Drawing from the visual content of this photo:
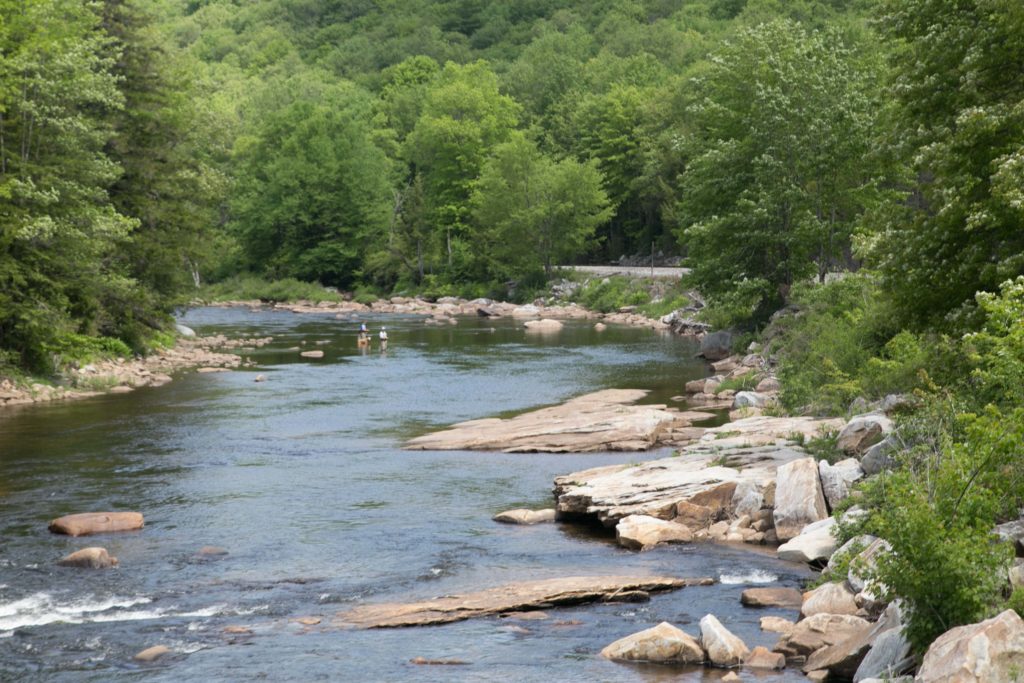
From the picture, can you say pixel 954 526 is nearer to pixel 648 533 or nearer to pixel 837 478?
pixel 837 478

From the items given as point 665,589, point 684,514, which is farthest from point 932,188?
point 665,589

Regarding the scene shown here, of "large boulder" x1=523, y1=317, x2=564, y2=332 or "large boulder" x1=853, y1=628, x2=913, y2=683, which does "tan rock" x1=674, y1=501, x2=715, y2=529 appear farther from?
"large boulder" x1=523, y1=317, x2=564, y2=332

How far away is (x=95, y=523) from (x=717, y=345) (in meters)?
32.5

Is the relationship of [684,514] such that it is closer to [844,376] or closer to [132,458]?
[844,376]

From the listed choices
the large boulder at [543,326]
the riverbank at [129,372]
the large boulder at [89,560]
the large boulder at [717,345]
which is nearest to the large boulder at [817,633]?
the large boulder at [89,560]

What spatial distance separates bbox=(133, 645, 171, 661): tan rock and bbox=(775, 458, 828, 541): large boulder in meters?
11.2

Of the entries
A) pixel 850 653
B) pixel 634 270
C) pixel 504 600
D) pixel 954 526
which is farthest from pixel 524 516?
pixel 634 270

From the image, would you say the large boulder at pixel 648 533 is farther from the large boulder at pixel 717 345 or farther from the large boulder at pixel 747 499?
the large boulder at pixel 717 345

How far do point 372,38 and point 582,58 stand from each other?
49.7 m

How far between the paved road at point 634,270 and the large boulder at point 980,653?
213 ft

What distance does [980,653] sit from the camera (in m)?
12.1

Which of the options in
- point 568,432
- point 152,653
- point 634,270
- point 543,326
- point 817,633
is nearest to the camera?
point 817,633

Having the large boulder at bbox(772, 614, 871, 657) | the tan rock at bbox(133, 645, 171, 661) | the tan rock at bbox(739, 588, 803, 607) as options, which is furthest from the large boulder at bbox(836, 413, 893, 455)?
the tan rock at bbox(133, 645, 171, 661)

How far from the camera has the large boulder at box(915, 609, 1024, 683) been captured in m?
12.0
